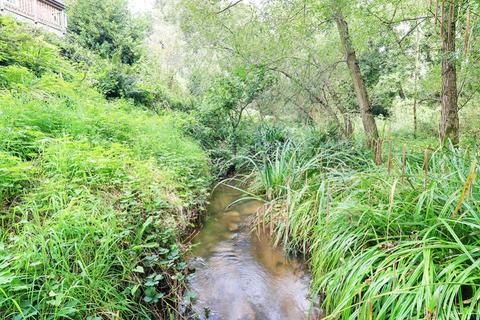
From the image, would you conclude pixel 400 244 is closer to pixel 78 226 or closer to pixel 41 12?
pixel 78 226

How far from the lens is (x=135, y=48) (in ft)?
36.8

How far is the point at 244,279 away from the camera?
252cm

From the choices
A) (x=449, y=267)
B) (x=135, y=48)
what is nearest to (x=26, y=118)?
(x=449, y=267)

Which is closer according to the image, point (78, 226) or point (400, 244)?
point (400, 244)

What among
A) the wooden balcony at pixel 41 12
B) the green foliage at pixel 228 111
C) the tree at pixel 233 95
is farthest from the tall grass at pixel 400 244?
the wooden balcony at pixel 41 12

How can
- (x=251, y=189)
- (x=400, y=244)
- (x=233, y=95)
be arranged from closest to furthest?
(x=400, y=244), (x=251, y=189), (x=233, y=95)

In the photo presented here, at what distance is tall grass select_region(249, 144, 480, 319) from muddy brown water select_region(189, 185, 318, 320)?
0.70 feet

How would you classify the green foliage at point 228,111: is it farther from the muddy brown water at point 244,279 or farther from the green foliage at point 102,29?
the green foliage at point 102,29

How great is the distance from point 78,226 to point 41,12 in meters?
14.1

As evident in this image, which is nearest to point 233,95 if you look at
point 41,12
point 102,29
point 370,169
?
point 370,169

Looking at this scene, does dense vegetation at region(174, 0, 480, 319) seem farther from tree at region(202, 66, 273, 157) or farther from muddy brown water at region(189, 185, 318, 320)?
tree at region(202, 66, 273, 157)

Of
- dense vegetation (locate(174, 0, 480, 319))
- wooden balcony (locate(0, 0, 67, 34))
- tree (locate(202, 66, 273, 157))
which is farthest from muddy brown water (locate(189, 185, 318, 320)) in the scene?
wooden balcony (locate(0, 0, 67, 34))

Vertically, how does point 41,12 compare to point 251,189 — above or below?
above

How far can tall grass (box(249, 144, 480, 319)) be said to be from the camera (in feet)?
4.29
